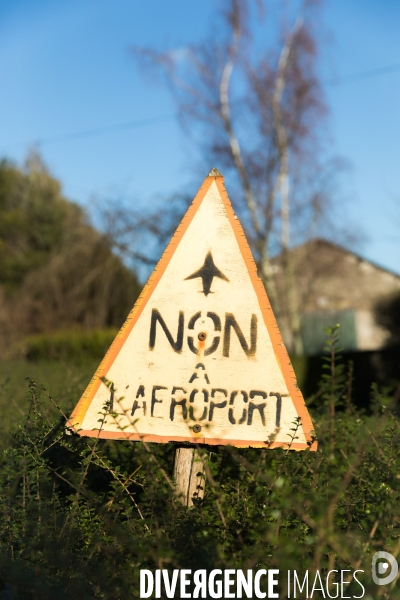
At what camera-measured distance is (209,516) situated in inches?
139

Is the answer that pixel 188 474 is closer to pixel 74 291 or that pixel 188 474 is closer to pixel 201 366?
pixel 201 366

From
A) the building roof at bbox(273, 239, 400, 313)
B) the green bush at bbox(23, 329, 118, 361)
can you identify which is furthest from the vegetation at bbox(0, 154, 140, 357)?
the building roof at bbox(273, 239, 400, 313)

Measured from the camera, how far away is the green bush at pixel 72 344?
21.1 meters

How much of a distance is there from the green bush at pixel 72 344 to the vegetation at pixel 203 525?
16.8m

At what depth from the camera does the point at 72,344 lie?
21828mm

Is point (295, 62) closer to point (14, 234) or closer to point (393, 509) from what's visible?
point (14, 234)

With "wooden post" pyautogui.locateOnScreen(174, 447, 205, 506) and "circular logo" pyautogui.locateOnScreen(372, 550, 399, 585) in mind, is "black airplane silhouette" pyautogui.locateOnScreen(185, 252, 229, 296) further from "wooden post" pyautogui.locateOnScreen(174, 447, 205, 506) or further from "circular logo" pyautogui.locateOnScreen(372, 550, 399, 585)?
"circular logo" pyautogui.locateOnScreen(372, 550, 399, 585)

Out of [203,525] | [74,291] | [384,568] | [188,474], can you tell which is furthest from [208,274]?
[74,291]

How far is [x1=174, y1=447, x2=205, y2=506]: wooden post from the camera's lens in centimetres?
374

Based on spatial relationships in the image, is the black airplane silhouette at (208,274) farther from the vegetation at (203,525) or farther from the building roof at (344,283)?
the building roof at (344,283)

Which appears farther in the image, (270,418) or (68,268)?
(68,268)

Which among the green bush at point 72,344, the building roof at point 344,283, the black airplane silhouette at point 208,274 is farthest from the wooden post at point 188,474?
the building roof at point 344,283

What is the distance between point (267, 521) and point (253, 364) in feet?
2.34

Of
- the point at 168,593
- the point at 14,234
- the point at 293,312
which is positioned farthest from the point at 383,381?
the point at 14,234
